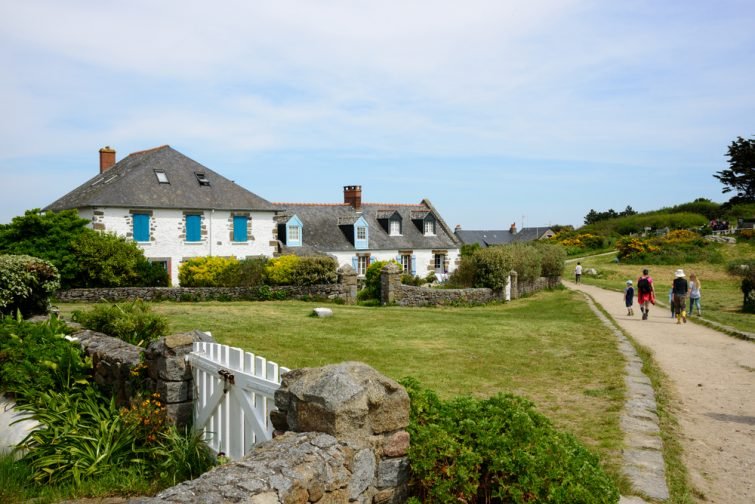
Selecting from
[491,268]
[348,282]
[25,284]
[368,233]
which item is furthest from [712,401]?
[368,233]

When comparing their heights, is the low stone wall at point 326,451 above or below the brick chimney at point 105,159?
below

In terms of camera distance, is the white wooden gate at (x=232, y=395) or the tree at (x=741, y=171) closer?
the white wooden gate at (x=232, y=395)

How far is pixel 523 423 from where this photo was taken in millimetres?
4039

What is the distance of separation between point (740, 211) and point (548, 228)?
73.6ft

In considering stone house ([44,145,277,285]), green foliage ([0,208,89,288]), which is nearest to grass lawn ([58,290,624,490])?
green foliage ([0,208,89,288])

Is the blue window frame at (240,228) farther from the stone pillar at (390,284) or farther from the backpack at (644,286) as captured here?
the backpack at (644,286)

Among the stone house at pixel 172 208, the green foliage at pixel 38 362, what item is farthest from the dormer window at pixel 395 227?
the green foliage at pixel 38 362

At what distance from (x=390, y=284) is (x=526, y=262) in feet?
29.7

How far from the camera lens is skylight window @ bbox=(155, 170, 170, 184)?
28938mm

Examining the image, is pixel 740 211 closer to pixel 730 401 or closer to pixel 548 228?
pixel 548 228

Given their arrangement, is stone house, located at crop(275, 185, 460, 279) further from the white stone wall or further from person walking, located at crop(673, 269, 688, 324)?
person walking, located at crop(673, 269, 688, 324)

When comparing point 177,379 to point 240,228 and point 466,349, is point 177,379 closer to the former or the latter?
point 466,349

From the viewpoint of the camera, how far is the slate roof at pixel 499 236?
67.4 meters

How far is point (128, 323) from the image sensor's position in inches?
345
